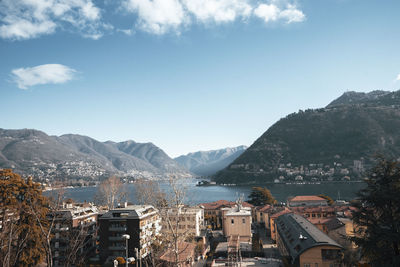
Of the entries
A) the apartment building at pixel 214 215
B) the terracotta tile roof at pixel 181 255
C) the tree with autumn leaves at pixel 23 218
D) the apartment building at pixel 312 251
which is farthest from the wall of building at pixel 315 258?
the apartment building at pixel 214 215

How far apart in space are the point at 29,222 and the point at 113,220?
1116 centimetres

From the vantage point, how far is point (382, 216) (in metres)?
18.3

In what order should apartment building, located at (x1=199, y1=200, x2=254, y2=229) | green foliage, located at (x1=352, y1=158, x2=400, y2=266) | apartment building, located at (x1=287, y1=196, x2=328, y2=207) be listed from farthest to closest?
apartment building, located at (x1=287, y1=196, x2=328, y2=207)
apartment building, located at (x1=199, y1=200, x2=254, y2=229)
green foliage, located at (x1=352, y1=158, x2=400, y2=266)

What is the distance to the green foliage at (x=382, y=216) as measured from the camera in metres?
17.1

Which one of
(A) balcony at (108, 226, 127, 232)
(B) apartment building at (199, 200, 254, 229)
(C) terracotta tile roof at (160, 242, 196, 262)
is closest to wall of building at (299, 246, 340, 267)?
(C) terracotta tile roof at (160, 242, 196, 262)

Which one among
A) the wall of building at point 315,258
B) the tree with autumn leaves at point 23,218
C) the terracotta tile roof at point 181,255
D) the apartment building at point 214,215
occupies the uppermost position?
the tree with autumn leaves at point 23,218

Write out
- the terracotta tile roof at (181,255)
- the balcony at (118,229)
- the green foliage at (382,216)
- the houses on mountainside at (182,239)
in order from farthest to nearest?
the balcony at (118,229) < the terracotta tile roof at (181,255) < the houses on mountainside at (182,239) < the green foliage at (382,216)

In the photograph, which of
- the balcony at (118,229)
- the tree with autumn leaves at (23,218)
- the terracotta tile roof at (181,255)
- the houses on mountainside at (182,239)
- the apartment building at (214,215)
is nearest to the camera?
the tree with autumn leaves at (23,218)

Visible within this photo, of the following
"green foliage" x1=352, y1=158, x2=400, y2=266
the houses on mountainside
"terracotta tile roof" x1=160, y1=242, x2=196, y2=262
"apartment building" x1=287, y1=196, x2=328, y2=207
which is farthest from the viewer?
"apartment building" x1=287, y1=196, x2=328, y2=207

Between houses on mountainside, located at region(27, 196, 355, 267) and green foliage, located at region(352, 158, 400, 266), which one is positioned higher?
green foliage, located at region(352, 158, 400, 266)

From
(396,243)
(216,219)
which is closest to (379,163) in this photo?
(396,243)

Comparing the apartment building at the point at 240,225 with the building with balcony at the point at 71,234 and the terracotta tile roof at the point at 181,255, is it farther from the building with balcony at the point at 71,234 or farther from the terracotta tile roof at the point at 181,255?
the building with balcony at the point at 71,234

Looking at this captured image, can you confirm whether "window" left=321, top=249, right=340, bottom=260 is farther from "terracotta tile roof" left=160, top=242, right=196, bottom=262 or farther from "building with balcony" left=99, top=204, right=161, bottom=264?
"building with balcony" left=99, top=204, right=161, bottom=264

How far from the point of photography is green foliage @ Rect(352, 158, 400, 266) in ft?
56.0
